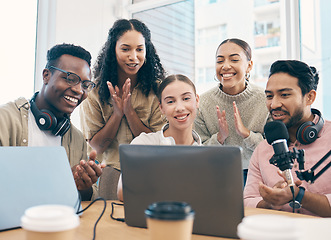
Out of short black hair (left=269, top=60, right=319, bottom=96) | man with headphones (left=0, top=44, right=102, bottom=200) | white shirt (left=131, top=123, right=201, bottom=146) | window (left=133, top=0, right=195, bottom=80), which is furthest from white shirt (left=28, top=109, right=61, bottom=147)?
window (left=133, top=0, right=195, bottom=80)

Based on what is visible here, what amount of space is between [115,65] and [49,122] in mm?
776

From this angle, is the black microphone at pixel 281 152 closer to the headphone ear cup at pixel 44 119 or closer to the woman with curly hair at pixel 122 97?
the woman with curly hair at pixel 122 97

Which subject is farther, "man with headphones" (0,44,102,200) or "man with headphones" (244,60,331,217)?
"man with headphones" (0,44,102,200)

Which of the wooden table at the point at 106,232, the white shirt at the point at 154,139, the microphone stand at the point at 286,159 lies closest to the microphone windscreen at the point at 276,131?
the microphone stand at the point at 286,159

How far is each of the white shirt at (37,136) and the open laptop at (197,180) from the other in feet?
3.48

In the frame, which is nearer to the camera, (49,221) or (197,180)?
(49,221)

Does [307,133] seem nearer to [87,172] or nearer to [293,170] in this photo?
[293,170]

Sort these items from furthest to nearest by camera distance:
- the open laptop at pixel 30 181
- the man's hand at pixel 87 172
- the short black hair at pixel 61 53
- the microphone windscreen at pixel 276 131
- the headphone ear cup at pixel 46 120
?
the short black hair at pixel 61 53 < the headphone ear cup at pixel 46 120 < the man's hand at pixel 87 172 < the microphone windscreen at pixel 276 131 < the open laptop at pixel 30 181

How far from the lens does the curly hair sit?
7.95 feet

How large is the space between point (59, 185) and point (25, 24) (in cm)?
262

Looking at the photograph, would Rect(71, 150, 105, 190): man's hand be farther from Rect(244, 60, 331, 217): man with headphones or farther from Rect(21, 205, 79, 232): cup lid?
Rect(21, 205, 79, 232): cup lid

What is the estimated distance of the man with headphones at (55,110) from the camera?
1871 mm

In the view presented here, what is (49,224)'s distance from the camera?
64 centimetres

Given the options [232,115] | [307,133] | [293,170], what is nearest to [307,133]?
[307,133]
